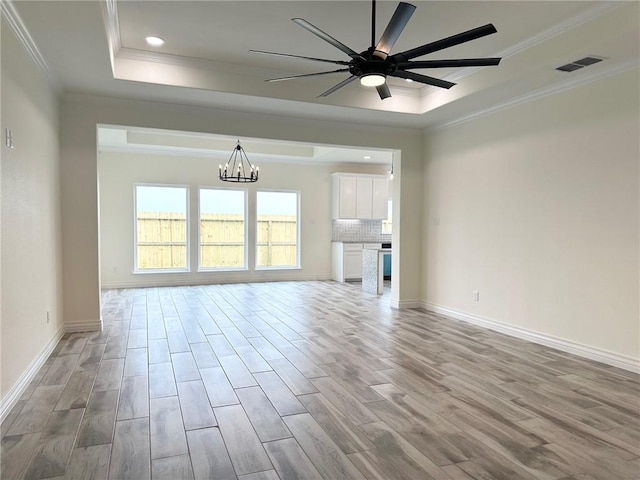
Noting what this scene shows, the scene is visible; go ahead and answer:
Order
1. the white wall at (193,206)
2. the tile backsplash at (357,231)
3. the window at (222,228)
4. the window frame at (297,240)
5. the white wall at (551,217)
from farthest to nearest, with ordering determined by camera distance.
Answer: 1. the tile backsplash at (357,231)
2. the window frame at (297,240)
3. the window at (222,228)
4. the white wall at (193,206)
5. the white wall at (551,217)

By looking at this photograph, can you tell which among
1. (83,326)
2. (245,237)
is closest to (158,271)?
(245,237)

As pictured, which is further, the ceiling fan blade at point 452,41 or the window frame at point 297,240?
the window frame at point 297,240

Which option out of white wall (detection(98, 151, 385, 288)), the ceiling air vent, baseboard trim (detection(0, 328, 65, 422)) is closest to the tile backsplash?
white wall (detection(98, 151, 385, 288))

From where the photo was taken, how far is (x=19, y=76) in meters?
3.14

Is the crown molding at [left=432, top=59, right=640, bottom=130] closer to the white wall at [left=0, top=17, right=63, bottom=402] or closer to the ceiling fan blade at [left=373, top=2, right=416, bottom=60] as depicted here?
the ceiling fan blade at [left=373, top=2, right=416, bottom=60]

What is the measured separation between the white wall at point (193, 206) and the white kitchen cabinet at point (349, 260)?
52 cm

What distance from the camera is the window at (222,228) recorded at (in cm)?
916

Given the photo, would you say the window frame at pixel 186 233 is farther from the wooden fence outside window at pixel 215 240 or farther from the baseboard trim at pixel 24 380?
the baseboard trim at pixel 24 380

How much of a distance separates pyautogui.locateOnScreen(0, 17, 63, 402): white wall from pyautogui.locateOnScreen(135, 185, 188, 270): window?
14.1 feet

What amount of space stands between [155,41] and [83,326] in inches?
130

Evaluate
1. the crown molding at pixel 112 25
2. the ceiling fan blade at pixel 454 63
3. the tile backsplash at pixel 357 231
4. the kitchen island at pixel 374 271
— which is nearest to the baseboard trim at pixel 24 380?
the crown molding at pixel 112 25

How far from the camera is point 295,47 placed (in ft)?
13.4

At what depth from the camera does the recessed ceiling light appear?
3.95m

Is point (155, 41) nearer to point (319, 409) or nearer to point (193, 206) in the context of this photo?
point (319, 409)
